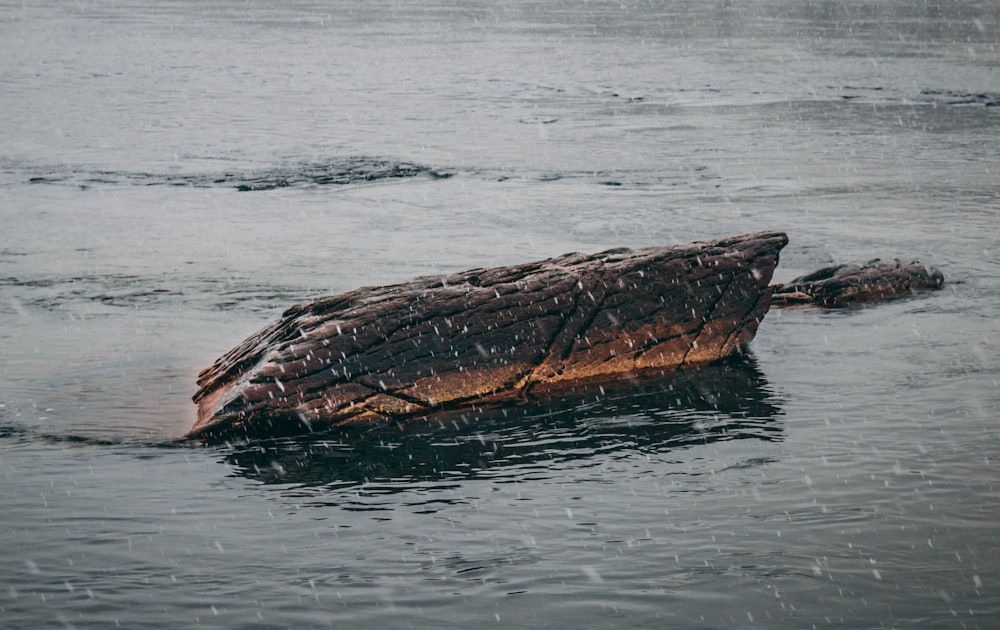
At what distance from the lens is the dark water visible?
756 cm

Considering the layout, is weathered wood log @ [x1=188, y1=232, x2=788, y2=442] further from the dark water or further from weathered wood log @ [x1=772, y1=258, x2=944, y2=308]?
weathered wood log @ [x1=772, y1=258, x2=944, y2=308]

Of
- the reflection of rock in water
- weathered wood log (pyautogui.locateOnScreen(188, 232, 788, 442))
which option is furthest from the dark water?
weathered wood log (pyautogui.locateOnScreen(188, 232, 788, 442))

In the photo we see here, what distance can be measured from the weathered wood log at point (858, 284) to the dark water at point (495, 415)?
37cm

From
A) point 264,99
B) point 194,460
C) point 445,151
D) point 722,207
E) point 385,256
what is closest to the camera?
point 194,460

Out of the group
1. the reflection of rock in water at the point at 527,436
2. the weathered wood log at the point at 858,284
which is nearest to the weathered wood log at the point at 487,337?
the reflection of rock in water at the point at 527,436

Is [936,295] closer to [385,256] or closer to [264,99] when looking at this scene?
[385,256]

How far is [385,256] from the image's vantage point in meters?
15.9

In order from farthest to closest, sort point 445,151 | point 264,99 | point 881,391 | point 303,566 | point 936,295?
point 264,99 → point 445,151 → point 936,295 → point 881,391 → point 303,566

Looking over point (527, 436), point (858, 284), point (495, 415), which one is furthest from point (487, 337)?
point (858, 284)

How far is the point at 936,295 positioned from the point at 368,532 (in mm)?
7847

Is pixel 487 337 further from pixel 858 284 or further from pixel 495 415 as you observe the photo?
pixel 858 284

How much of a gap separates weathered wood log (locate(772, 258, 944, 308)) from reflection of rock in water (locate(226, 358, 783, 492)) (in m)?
2.84

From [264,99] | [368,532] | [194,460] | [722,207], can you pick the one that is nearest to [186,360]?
[194,460]

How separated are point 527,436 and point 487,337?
1099mm
